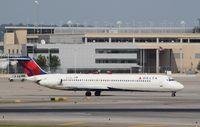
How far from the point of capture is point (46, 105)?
230ft

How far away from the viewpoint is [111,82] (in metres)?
94.0

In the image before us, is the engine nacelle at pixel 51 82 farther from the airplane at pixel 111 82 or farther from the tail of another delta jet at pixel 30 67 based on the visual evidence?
the tail of another delta jet at pixel 30 67

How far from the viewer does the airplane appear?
3656 inches

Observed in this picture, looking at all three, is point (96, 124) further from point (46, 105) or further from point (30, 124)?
point (46, 105)

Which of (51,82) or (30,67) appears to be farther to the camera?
(30,67)

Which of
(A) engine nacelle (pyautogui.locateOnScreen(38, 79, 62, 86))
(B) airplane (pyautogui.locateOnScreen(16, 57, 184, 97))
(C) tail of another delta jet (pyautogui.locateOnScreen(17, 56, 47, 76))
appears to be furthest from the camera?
(C) tail of another delta jet (pyautogui.locateOnScreen(17, 56, 47, 76))

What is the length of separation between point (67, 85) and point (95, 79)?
369 cm

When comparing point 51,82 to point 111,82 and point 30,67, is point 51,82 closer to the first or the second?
point 30,67

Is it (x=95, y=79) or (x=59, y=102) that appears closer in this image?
(x=59, y=102)

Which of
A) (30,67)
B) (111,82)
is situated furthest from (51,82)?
Answer: (111,82)

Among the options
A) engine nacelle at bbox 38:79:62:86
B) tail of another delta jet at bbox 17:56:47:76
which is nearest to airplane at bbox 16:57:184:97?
engine nacelle at bbox 38:79:62:86

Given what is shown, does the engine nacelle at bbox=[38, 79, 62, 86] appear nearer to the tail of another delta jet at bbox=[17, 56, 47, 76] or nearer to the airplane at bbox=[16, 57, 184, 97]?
the airplane at bbox=[16, 57, 184, 97]

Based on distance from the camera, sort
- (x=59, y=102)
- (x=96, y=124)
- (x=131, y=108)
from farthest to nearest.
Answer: (x=59, y=102)
(x=131, y=108)
(x=96, y=124)

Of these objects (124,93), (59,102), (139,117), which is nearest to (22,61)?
(124,93)
